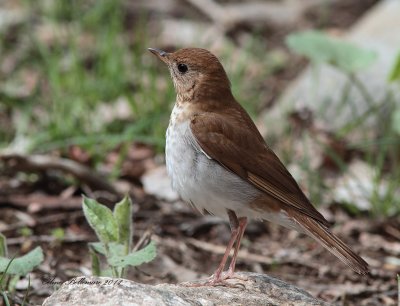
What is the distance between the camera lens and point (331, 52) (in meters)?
6.75

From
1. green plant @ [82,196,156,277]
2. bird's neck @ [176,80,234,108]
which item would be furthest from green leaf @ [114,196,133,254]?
bird's neck @ [176,80,234,108]

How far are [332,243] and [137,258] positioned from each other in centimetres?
105

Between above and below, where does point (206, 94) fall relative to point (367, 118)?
above

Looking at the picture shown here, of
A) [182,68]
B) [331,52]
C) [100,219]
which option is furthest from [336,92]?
[100,219]

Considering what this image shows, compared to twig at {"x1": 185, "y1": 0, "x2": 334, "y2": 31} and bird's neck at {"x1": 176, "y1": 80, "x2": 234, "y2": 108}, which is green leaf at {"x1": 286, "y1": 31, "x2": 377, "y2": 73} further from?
twig at {"x1": 185, "y1": 0, "x2": 334, "y2": 31}

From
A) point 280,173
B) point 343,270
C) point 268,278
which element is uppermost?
point 280,173

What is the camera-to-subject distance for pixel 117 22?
8352 millimetres

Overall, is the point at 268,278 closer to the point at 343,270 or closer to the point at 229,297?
the point at 229,297

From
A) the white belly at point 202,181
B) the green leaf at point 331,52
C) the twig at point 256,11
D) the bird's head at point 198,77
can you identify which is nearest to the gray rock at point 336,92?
the green leaf at point 331,52

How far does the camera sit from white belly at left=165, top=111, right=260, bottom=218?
4.46 metres

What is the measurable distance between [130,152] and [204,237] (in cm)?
144

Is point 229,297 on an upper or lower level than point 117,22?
lower

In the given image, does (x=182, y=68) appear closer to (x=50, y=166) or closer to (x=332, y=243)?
(x=332, y=243)

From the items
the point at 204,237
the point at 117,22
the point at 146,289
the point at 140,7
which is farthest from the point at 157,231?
the point at 140,7
